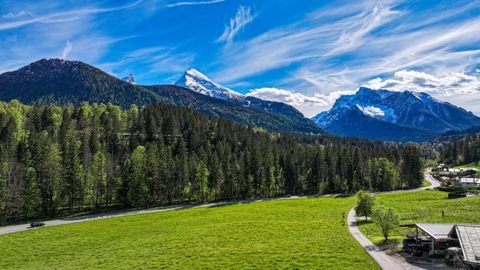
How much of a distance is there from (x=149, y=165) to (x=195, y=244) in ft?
227

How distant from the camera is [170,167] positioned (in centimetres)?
12256

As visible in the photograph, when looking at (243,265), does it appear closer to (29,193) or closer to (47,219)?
(47,219)

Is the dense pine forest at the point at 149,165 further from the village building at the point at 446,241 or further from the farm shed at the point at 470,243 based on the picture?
the farm shed at the point at 470,243

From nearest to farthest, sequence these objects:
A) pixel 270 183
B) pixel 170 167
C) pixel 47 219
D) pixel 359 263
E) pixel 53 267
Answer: pixel 359 263, pixel 53 267, pixel 47 219, pixel 170 167, pixel 270 183

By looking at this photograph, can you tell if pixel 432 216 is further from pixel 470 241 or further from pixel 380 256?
pixel 470 241

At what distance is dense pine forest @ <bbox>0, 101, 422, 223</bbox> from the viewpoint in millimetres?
101125

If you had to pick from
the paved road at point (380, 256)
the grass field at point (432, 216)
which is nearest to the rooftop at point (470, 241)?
the paved road at point (380, 256)

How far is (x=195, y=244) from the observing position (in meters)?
55.9

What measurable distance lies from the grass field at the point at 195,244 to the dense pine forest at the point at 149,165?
85.2 ft

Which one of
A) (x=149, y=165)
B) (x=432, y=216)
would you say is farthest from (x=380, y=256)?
(x=149, y=165)

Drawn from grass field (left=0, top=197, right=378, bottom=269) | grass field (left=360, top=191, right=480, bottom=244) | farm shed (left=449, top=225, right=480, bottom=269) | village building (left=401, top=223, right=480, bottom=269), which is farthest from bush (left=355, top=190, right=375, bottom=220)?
farm shed (left=449, top=225, right=480, bottom=269)

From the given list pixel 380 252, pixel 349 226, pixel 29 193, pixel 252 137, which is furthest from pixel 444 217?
pixel 252 137

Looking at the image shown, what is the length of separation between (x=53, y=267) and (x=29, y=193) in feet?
193

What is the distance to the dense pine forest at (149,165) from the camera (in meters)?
101
